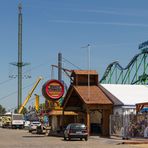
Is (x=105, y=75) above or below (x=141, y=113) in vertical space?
above

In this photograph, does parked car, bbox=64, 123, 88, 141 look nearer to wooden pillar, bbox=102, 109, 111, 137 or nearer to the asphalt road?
the asphalt road

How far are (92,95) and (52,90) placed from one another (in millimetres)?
5953

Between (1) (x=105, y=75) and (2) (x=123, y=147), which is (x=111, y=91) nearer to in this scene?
(2) (x=123, y=147)

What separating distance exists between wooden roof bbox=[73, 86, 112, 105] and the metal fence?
5049 millimetres

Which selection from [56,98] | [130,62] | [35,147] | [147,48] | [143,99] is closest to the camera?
[35,147]

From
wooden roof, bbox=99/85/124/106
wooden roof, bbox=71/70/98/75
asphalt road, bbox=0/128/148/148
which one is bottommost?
asphalt road, bbox=0/128/148/148

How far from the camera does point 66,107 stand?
5962cm

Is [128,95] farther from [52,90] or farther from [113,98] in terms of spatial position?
[52,90]

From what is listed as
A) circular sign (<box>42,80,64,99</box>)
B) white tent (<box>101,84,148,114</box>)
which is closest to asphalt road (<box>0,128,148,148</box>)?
white tent (<box>101,84,148,114</box>)

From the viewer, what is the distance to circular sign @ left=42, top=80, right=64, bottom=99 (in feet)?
187

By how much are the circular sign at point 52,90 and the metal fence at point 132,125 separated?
11.8 m

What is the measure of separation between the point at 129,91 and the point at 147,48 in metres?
23.4

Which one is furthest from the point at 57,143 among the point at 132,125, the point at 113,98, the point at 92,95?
the point at 92,95

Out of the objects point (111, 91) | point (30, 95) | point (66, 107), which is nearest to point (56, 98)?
point (66, 107)
